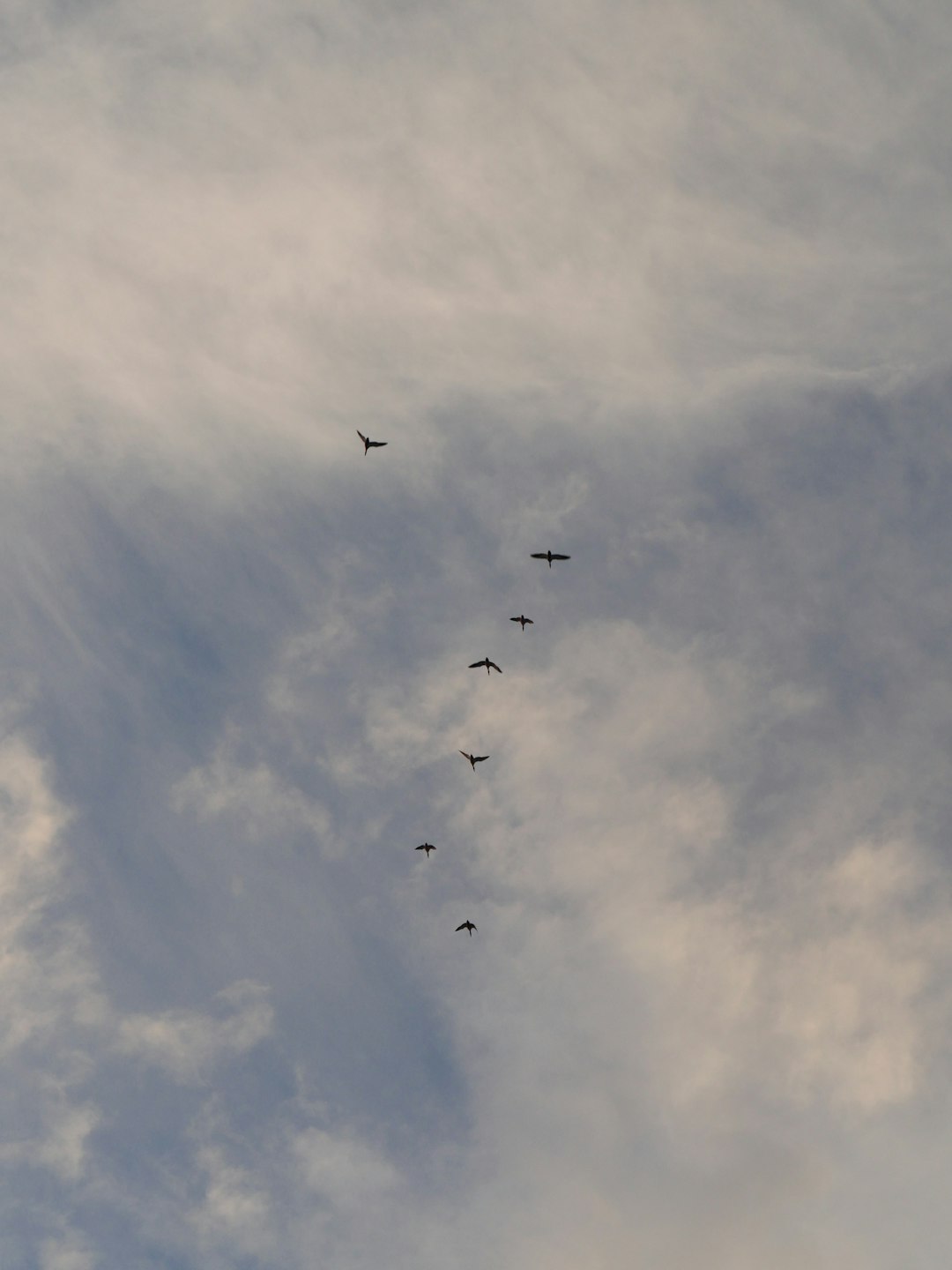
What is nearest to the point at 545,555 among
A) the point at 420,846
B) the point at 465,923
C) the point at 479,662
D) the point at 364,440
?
the point at 479,662

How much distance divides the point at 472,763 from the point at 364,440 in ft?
327

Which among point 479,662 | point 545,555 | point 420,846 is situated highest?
point 545,555

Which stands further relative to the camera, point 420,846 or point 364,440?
point 420,846

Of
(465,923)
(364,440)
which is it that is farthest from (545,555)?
(465,923)

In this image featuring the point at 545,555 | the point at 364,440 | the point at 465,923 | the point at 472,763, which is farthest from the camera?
the point at 465,923

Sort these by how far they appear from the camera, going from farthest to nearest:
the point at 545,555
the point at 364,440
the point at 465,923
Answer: the point at 465,923
the point at 545,555
the point at 364,440

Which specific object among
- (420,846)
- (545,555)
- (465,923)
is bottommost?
(465,923)

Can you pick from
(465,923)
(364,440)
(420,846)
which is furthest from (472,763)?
(364,440)

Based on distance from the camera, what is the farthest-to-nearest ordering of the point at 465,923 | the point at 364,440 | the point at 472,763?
the point at 465,923
the point at 472,763
the point at 364,440

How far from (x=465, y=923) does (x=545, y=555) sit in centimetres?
12407

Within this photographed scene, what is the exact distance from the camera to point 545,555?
163000 mm

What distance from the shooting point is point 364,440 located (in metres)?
149

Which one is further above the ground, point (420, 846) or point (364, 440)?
point (364, 440)

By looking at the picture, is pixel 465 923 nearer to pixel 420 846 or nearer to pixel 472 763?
pixel 420 846
